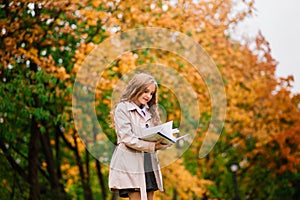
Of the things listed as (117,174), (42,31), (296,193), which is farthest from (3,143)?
(296,193)

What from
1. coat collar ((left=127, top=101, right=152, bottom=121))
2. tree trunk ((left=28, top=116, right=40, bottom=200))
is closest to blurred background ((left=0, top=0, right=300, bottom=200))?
tree trunk ((left=28, top=116, right=40, bottom=200))

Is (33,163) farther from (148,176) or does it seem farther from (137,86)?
(137,86)

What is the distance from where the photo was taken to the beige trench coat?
5184mm

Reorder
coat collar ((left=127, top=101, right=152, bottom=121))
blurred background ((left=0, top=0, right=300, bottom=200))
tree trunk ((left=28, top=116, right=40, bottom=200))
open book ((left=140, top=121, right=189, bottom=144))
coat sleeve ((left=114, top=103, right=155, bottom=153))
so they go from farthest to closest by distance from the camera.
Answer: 1. tree trunk ((left=28, top=116, right=40, bottom=200))
2. blurred background ((left=0, top=0, right=300, bottom=200))
3. coat collar ((left=127, top=101, right=152, bottom=121))
4. coat sleeve ((left=114, top=103, right=155, bottom=153))
5. open book ((left=140, top=121, right=189, bottom=144))

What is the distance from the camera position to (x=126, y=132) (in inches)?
205

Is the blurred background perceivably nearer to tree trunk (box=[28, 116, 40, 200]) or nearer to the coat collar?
tree trunk (box=[28, 116, 40, 200])

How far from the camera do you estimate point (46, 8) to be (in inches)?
465

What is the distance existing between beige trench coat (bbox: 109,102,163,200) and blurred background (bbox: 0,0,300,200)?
4.24 ft

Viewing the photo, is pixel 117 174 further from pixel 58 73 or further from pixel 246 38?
pixel 246 38

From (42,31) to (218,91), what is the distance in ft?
16.8

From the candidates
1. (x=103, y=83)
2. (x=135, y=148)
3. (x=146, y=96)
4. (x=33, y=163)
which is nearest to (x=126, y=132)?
(x=135, y=148)

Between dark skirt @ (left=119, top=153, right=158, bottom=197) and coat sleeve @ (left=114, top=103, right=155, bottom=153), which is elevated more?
coat sleeve @ (left=114, top=103, right=155, bottom=153)

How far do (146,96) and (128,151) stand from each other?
476mm

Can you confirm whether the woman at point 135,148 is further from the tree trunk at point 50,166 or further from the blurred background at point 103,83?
the tree trunk at point 50,166
